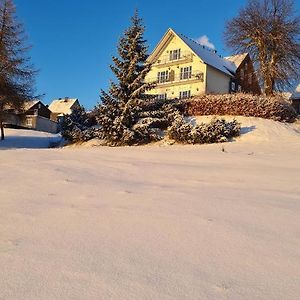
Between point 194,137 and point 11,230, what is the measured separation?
50.2ft

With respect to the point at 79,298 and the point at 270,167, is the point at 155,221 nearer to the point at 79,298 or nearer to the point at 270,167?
the point at 79,298

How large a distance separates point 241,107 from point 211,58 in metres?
21.0

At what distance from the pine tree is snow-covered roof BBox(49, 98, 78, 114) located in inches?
2179

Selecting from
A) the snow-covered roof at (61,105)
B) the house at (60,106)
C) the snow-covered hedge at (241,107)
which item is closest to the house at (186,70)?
the snow-covered hedge at (241,107)

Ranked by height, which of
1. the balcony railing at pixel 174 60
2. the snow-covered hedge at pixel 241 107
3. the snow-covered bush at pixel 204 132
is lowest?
the snow-covered bush at pixel 204 132

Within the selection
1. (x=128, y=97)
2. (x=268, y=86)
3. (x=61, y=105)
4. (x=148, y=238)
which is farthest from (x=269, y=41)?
(x=61, y=105)

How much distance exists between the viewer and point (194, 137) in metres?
18.8

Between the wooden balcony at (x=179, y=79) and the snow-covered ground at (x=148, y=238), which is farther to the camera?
the wooden balcony at (x=179, y=79)

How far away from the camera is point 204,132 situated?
18.7 meters

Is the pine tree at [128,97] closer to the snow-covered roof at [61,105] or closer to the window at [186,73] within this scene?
the window at [186,73]

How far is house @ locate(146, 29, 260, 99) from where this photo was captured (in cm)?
3966

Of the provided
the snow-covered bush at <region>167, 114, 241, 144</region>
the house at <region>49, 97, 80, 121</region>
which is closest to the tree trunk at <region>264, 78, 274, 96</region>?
the snow-covered bush at <region>167, 114, 241, 144</region>

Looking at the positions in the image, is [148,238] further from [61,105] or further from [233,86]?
[61,105]

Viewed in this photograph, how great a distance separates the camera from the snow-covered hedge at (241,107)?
22641 millimetres
